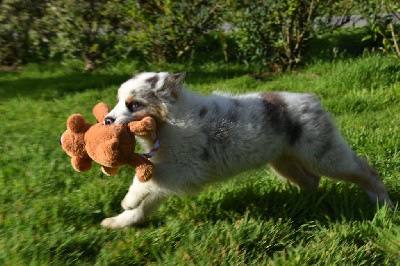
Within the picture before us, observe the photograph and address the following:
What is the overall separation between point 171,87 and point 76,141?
2.32ft

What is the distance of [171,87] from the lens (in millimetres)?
3439

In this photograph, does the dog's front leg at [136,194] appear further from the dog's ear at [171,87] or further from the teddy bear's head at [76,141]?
the dog's ear at [171,87]

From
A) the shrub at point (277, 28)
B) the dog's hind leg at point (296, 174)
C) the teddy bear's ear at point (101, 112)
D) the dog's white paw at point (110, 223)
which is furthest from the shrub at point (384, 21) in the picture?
the dog's white paw at point (110, 223)

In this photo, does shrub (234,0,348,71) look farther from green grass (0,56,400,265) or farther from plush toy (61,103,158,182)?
plush toy (61,103,158,182)

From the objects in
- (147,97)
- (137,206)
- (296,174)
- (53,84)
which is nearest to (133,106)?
(147,97)

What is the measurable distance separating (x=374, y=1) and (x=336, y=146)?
477cm

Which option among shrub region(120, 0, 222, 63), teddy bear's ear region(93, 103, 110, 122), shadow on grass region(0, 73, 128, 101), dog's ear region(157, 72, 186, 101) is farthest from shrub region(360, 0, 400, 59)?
teddy bear's ear region(93, 103, 110, 122)

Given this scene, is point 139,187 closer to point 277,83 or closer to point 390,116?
point 390,116

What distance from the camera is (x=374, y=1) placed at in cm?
784

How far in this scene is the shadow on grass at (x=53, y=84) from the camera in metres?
7.74

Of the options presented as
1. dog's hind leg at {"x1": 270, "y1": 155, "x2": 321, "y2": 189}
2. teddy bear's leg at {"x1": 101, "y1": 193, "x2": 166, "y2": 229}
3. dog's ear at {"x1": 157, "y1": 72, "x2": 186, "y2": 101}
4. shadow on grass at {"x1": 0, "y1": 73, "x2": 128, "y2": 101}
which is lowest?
shadow on grass at {"x1": 0, "y1": 73, "x2": 128, "y2": 101}

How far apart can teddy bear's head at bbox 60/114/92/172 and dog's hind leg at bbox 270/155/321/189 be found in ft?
4.93

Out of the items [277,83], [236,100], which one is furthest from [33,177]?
[277,83]

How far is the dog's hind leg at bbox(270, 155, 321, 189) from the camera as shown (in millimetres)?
4148
